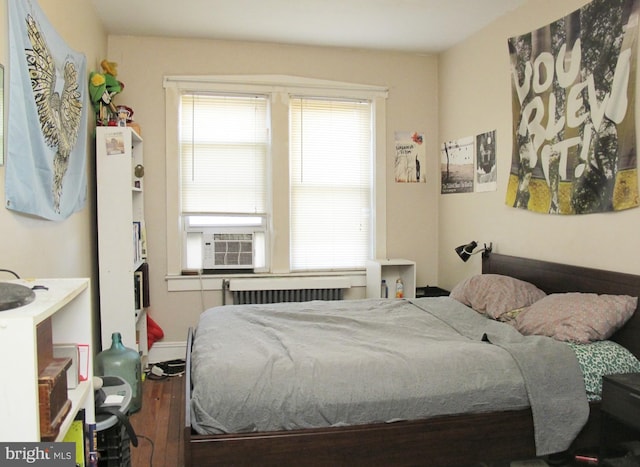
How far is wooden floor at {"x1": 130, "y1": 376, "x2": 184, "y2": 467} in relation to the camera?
2.45 metres

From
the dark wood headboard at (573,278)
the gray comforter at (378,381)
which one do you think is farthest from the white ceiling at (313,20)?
the gray comforter at (378,381)

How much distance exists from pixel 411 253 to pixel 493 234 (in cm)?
95

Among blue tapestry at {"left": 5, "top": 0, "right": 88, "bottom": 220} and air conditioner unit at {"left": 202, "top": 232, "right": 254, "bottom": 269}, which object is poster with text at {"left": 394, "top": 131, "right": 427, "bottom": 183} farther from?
blue tapestry at {"left": 5, "top": 0, "right": 88, "bottom": 220}

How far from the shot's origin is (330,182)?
13.9 feet

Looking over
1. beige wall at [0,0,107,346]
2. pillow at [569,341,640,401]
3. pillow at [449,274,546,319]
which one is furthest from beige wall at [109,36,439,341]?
pillow at [569,341,640,401]

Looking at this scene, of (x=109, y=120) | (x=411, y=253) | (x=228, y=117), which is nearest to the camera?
(x=109, y=120)

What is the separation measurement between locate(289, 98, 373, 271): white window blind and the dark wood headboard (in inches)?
47.5

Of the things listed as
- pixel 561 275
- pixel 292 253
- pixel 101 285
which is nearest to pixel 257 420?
pixel 101 285

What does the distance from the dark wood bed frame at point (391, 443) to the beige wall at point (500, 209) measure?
3.09 ft

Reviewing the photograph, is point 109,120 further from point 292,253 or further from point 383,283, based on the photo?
point 383,283

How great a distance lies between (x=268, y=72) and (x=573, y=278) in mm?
2793

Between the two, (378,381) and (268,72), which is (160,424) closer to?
(378,381)

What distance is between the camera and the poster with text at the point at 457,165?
390cm

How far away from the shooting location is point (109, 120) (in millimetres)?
3359
